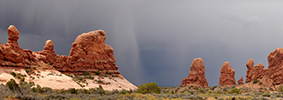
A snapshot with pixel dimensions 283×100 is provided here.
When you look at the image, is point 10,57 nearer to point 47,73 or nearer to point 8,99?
point 47,73

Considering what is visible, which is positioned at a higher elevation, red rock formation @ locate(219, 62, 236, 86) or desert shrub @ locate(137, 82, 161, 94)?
red rock formation @ locate(219, 62, 236, 86)

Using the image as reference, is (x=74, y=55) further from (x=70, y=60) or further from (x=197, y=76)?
(x=197, y=76)

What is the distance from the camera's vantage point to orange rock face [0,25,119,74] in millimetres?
48094

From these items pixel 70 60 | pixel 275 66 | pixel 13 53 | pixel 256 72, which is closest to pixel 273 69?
pixel 275 66

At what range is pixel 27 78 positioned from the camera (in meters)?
46.0

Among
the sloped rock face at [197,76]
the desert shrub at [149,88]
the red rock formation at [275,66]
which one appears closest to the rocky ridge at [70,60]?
the desert shrub at [149,88]

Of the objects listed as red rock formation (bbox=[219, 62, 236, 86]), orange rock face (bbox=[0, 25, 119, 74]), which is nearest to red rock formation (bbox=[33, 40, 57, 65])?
orange rock face (bbox=[0, 25, 119, 74])

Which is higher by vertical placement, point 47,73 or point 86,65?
point 86,65

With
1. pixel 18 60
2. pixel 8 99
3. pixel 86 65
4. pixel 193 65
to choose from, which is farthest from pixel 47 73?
pixel 193 65

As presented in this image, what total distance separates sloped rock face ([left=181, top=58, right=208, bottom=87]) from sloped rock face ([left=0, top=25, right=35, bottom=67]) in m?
48.4

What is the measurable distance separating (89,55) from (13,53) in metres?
23.8

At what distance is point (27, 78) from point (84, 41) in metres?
25.1

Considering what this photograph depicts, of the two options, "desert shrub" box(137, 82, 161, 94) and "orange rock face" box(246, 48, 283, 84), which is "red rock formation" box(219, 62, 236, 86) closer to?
"orange rock face" box(246, 48, 283, 84)

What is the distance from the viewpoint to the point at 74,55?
216ft
